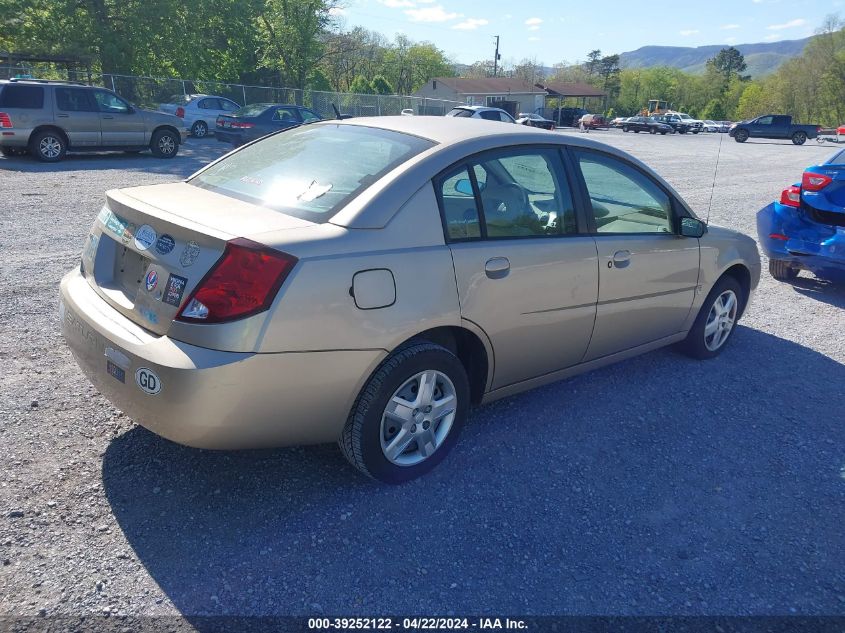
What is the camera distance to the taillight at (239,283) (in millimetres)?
2562

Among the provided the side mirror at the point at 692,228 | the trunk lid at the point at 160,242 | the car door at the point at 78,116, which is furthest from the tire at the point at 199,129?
the side mirror at the point at 692,228

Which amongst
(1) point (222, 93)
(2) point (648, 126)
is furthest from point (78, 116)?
(2) point (648, 126)

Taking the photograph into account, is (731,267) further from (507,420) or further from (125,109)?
(125,109)

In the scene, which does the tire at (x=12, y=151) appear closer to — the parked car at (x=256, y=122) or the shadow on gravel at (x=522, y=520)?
the parked car at (x=256, y=122)

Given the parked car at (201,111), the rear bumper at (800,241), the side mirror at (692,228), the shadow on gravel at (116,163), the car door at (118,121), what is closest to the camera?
the side mirror at (692,228)

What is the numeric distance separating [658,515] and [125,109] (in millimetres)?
16329

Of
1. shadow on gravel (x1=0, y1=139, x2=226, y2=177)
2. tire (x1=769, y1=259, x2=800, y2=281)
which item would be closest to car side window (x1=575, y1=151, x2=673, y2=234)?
tire (x1=769, y1=259, x2=800, y2=281)

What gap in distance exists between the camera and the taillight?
2562 mm

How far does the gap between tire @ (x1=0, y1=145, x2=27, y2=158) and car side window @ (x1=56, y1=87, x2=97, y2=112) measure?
1.32 meters

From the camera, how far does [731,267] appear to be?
4957 mm

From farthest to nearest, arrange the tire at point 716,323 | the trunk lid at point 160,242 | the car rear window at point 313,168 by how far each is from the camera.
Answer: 1. the tire at point 716,323
2. the car rear window at point 313,168
3. the trunk lid at point 160,242

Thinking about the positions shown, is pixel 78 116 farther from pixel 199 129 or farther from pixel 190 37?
pixel 190 37

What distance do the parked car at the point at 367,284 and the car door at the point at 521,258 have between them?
0.01 meters

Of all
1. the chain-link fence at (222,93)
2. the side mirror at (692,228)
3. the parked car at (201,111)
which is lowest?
the side mirror at (692,228)
